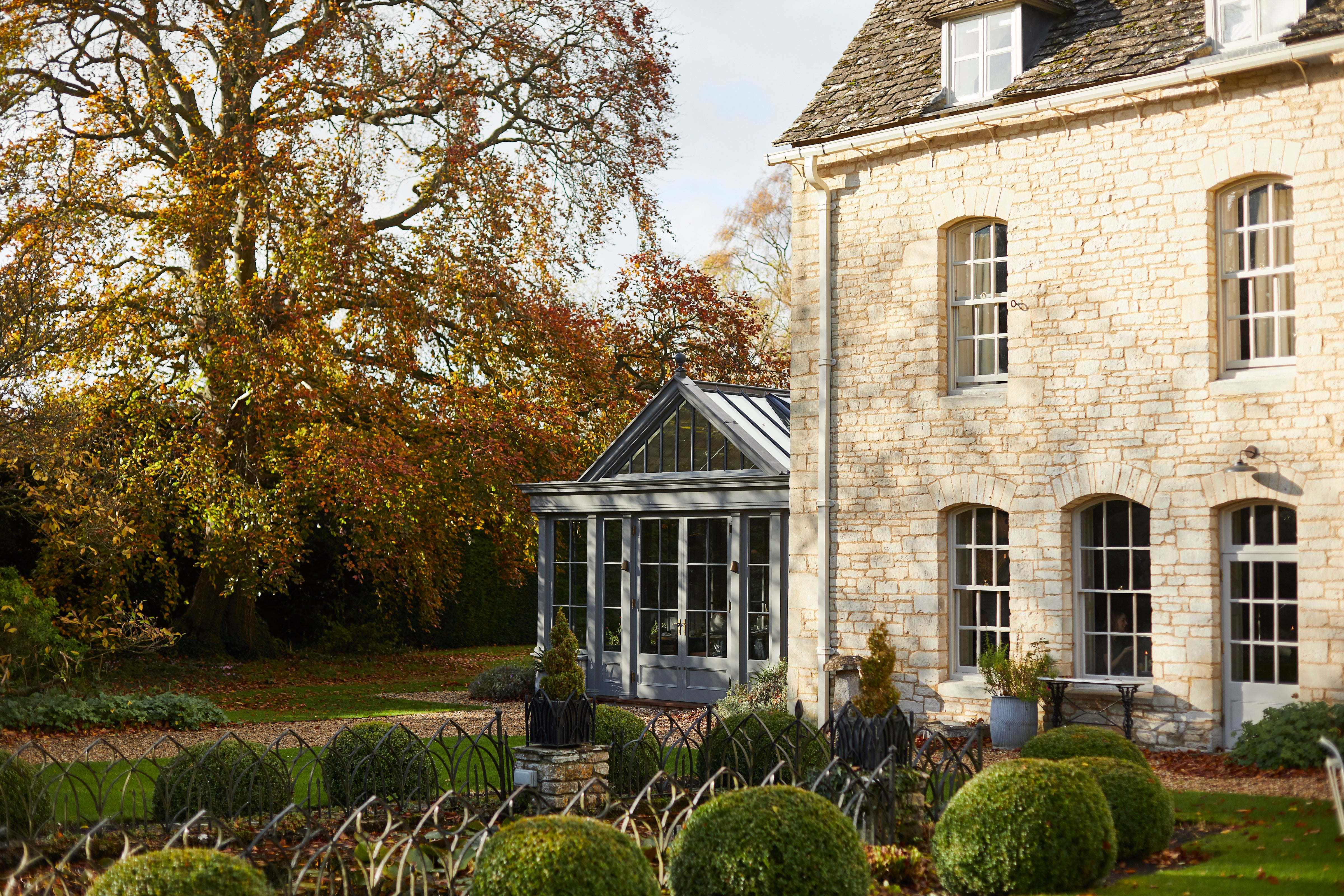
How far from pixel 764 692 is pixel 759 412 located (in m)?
3.95

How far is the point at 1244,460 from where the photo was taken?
10.9 metres

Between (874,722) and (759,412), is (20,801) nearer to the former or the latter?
(874,722)

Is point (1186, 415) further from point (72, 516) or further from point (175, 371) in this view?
point (175, 371)

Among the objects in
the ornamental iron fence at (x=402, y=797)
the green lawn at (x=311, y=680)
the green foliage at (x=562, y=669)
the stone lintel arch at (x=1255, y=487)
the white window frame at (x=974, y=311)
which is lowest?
the green lawn at (x=311, y=680)

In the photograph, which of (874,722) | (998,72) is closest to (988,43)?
(998,72)

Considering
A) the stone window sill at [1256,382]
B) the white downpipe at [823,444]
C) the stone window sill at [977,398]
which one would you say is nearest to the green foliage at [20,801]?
the white downpipe at [823,444]

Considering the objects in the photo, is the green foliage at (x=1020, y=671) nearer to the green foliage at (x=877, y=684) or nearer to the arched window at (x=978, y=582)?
the arched window at (x=978, y=582)

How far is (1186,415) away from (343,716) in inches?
398

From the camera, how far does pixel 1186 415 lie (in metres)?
11.2

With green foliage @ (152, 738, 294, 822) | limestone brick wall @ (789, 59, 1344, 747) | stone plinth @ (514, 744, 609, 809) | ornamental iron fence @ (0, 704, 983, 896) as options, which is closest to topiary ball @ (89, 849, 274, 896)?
ornamental iron fence @ (0, 704, 983, 896)

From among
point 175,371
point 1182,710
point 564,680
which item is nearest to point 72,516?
point 175,371

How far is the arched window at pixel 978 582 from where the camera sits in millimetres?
12508

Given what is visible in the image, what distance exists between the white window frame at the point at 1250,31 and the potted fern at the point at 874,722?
6354 mm

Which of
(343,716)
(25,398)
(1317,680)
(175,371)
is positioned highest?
(175,371)
